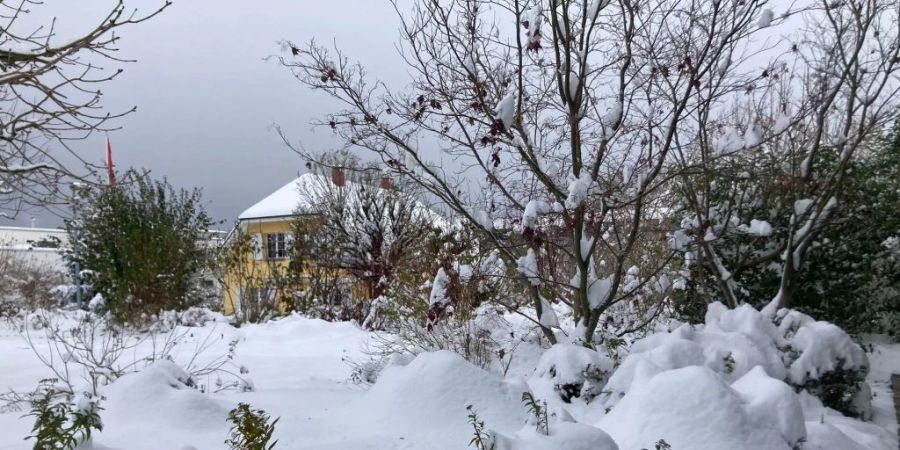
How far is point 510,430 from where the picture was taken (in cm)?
386

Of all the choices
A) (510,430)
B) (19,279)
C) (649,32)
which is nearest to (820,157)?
(649,32)

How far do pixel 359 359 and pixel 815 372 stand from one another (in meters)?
4.80

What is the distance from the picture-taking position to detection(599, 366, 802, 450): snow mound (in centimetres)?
299

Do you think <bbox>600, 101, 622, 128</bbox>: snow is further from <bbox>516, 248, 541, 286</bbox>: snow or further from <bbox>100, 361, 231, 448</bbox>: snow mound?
<bbox>100, 361, 231, 448</bbox>: snow mound

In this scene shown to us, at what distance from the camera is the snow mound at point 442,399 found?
3.91 m

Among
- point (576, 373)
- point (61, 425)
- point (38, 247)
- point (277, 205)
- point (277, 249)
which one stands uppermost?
point (277, 205)

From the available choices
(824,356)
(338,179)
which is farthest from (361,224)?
(824,356)

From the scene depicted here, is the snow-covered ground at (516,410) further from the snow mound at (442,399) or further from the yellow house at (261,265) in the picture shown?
the yellow house at (261,265)

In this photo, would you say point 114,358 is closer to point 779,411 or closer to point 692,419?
point 692,419

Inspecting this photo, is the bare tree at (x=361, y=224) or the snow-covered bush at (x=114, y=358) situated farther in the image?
the bare tree at (x=361, y=224)

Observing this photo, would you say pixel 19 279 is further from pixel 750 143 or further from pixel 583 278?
pixel 750 143

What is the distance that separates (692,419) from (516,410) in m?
1.29

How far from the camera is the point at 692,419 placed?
3.07 meters

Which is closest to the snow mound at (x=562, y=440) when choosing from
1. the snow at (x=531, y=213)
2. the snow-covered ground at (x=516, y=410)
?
the snow-covered ground at (x=516, y=410)
